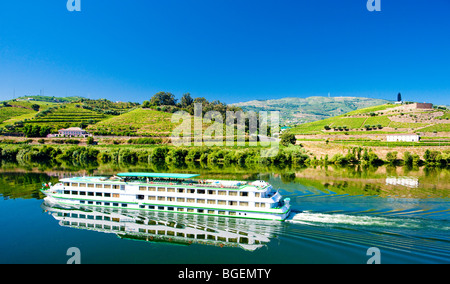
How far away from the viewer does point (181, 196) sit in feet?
98.7

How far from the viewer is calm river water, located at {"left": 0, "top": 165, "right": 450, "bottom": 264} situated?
1967 cm

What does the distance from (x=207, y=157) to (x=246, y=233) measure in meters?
54.4

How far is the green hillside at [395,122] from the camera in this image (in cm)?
9656

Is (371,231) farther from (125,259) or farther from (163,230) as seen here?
(125,259)

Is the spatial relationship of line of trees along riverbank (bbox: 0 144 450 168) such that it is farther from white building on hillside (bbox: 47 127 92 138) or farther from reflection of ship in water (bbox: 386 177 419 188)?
reflection of ship in water (bbox: 386 177 419 188)

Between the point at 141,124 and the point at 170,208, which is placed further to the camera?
the point at 141,124

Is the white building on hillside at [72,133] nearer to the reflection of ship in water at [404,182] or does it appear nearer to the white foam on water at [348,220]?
the reflection of ship in water at [404,182]

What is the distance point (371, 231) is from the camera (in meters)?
23.0

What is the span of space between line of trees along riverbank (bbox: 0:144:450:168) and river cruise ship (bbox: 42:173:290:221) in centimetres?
3819

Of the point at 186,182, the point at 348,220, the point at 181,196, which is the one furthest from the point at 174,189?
the point at 348,220

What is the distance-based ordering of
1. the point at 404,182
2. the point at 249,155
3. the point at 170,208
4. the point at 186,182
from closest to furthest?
the point at 170,208 < the point at 186,182 < the point at 404,182 < the point at 249,155

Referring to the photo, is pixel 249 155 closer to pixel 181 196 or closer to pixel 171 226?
pixel 181 196

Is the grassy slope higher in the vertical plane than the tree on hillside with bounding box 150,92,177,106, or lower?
lower

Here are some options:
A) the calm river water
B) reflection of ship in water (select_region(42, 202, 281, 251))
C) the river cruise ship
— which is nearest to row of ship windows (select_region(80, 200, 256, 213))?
the river cruise ship
